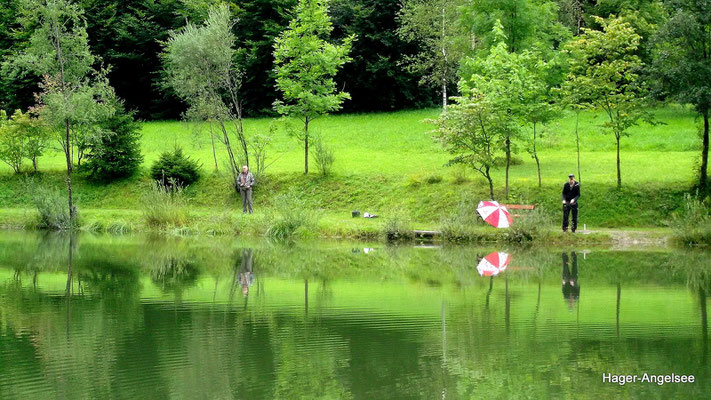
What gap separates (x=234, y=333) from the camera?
43.2ft

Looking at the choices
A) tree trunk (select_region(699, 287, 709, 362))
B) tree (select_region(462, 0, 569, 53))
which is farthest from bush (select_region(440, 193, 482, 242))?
tree trunk (select_region(699, 287, 709, 362))

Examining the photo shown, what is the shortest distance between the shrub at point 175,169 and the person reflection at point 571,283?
19919 millimetres

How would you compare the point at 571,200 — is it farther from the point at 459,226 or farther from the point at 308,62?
the point at 308,62

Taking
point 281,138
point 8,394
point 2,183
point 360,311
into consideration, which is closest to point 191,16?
point 281,138

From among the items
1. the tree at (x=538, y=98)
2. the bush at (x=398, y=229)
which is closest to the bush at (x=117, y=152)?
the bush at (x=398, y=229)

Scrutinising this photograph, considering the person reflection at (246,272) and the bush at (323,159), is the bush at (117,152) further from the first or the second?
the person reflection at (246,272)

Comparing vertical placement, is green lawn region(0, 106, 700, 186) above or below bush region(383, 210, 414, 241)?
above

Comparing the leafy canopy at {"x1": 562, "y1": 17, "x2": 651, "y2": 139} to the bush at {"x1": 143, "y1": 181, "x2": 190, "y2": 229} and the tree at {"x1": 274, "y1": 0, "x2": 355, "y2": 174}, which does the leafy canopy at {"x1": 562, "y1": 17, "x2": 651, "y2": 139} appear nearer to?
the tree at {"x1": 274, "y1": 0, "x2": 355, "y2": 174}

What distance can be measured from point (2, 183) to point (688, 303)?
3357cm

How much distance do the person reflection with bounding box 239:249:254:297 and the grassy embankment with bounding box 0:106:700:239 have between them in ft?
19.1

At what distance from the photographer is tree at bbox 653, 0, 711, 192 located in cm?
A: 2720

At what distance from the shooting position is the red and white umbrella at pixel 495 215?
2859 centimetres

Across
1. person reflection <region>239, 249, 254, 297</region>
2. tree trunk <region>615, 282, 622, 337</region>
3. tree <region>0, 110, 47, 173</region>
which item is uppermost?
tree <region>0, 110, 47, 173</region>

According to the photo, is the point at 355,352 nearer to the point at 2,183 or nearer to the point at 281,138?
the point at 2,183
